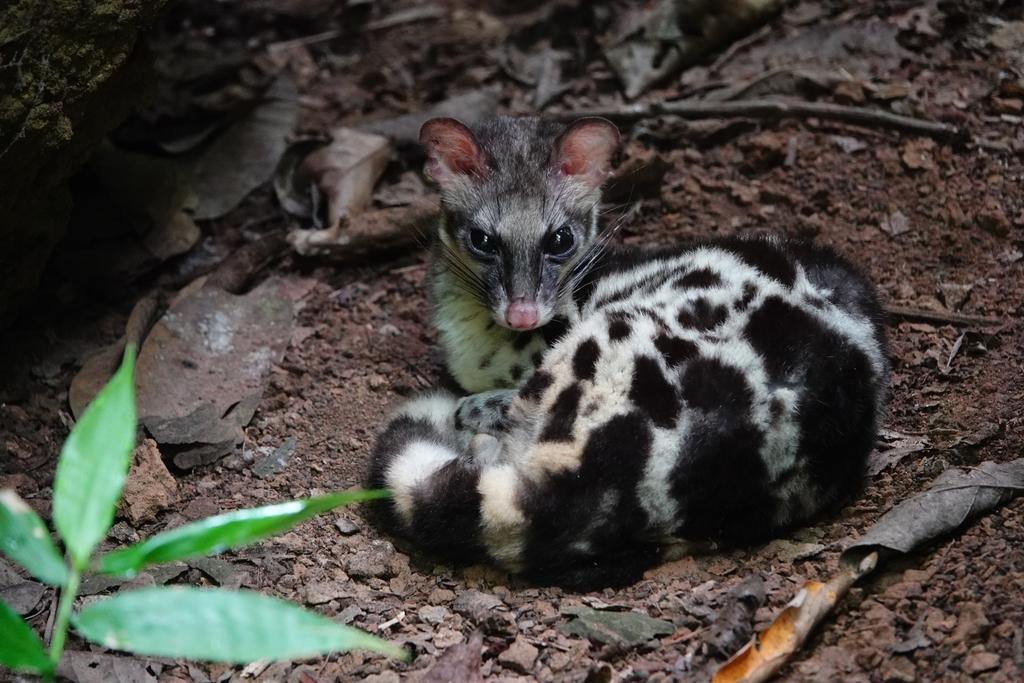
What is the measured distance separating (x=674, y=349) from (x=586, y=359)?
0.33m

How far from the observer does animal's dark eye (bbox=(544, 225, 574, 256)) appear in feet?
13.8

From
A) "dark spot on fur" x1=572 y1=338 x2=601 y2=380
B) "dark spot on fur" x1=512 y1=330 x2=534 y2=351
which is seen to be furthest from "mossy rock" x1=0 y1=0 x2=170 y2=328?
"dark spot on fur" x1=572 y1=338 x2=601 y2=380

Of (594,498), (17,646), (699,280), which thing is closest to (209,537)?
(17,646)

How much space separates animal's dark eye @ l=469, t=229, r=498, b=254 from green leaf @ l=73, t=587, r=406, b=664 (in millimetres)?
2438

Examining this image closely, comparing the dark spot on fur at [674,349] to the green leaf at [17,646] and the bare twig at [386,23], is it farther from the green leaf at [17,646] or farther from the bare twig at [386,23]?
the bare twig at [386,23]

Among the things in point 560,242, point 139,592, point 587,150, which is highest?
point 139,592

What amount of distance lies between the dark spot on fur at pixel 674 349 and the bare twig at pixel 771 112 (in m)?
2.69

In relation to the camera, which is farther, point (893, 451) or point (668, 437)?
point (893, 451)

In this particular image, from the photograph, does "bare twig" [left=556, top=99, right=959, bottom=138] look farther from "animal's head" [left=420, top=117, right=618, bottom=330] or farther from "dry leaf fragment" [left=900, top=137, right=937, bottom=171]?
"animal's head" [left=420, top=117, right=618, bottom=330]

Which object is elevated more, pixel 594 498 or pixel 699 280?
pixel 699 280

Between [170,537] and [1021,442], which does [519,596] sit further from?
[1021,442]

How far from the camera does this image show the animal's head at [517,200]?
410 centimetres

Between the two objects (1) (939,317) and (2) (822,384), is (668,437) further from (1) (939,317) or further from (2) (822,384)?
(1) (939,317)

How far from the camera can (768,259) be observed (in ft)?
12.4
